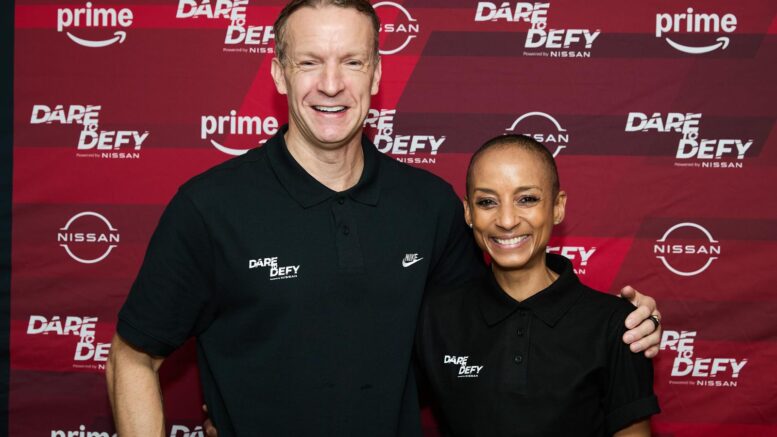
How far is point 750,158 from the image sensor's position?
2.26 metres

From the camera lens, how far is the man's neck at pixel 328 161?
1698mm

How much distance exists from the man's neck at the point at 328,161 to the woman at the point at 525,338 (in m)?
0.30

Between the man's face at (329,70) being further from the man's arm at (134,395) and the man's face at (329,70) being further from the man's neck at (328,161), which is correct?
the man's arm at (134,395)

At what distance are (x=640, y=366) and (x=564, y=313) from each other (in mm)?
196

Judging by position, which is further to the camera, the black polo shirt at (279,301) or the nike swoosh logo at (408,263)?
the nike swoosh logo at (408,263)

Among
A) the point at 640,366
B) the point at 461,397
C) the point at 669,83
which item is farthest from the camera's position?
the point at 669,83

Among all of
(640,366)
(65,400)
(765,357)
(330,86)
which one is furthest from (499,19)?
(65,400)

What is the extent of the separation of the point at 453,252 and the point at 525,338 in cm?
38

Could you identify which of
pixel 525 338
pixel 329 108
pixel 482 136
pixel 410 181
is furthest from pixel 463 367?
pixel 482 136

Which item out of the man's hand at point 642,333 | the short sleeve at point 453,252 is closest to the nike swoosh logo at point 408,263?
the short sleeve at point 453,252

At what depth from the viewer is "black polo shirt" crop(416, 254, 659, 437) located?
155cm

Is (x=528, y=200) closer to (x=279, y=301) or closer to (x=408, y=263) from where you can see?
(x=408, y=263)

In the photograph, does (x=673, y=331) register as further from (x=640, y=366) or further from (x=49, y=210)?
(x=49, y=210)

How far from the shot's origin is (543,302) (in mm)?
1623
